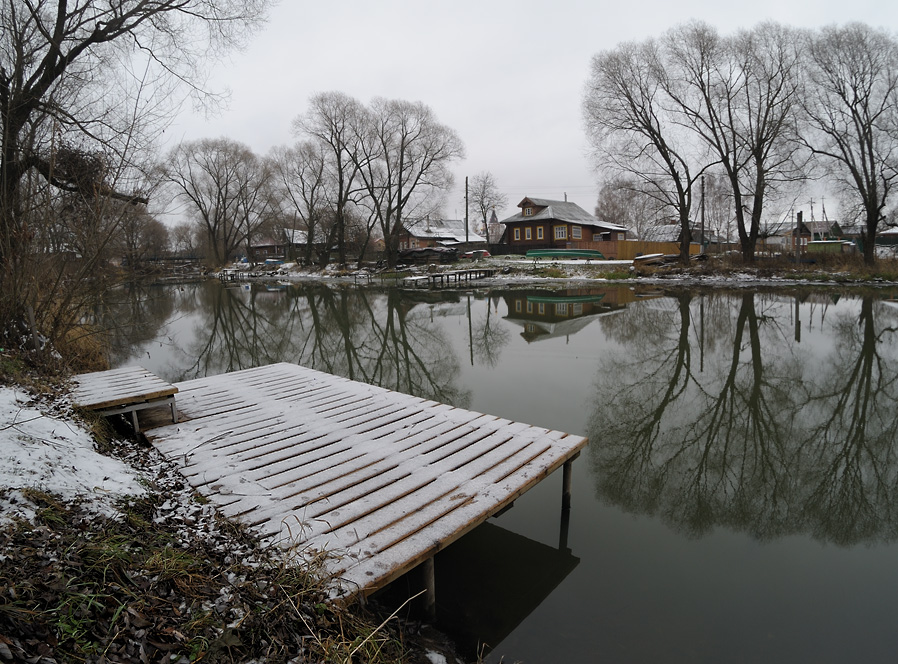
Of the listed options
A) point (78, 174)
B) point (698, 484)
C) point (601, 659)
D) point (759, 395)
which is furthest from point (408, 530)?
point (78, 174)

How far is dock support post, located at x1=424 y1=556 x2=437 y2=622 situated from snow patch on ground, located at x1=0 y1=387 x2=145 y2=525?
71.1 inches

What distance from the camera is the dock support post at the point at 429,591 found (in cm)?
293

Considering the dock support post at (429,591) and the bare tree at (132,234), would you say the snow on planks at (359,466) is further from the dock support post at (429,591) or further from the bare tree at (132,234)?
the bare tree at (132,234)

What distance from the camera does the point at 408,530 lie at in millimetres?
2947

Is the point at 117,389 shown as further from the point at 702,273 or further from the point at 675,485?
the point at 702,273

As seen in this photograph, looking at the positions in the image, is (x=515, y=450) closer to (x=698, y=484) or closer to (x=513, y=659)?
(x=513, y=659)

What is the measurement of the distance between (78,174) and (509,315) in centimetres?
1179

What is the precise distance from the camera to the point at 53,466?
3051mm

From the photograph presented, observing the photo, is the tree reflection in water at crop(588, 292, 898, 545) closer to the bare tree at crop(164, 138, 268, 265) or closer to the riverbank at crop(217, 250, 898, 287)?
the riverbank at crop(217, 250, 898, 287)

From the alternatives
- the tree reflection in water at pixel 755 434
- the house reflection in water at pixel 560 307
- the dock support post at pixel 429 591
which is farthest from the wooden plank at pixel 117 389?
the house reflection in water at pixel 560 307

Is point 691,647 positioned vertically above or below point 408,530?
below

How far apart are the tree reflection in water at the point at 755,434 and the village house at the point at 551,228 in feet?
116

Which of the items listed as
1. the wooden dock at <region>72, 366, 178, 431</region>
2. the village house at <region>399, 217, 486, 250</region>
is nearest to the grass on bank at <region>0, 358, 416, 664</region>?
the wooden dock at <region>72, 366, 178, 431</region>

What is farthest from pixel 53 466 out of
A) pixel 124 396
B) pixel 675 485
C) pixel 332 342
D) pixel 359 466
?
pixel 332 342
